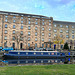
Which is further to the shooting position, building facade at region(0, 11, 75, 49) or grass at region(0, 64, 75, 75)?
building facade at region(0, 11, 75, 49)

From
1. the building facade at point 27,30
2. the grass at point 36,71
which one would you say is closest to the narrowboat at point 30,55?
the building facade at point 27,30

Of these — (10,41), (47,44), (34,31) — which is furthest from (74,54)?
(10,41)

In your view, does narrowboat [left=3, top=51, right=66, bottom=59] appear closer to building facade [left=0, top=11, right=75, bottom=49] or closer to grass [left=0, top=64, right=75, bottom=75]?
building facade [left=0, top=11, right=75, bottom=49]

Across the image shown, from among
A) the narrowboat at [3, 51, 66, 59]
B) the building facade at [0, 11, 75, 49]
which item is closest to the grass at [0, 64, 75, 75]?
the narrowboat at [3, 51, 66, 59]

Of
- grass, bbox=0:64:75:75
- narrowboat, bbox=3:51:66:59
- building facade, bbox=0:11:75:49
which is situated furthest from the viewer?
building facade, bbox=0:11:75:49

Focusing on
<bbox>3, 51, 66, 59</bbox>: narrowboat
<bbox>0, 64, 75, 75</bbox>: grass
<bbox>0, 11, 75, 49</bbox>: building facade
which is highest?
<bbox>0, 11, 75, 49</bbox>: building facade

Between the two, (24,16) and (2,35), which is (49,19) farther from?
(2,35)

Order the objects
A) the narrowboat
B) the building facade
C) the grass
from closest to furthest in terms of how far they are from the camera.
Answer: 1. the grass
2. the narrowboat
3. the building facade

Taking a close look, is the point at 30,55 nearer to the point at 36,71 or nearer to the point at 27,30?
the point at 27,30

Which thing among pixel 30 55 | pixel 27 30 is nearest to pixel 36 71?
pixel 30 55

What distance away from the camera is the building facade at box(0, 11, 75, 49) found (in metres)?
44.5

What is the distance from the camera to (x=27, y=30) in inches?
1866

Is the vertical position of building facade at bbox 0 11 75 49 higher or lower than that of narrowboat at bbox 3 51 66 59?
higher

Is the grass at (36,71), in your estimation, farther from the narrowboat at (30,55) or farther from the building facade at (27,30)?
the building facade at (27,30)
